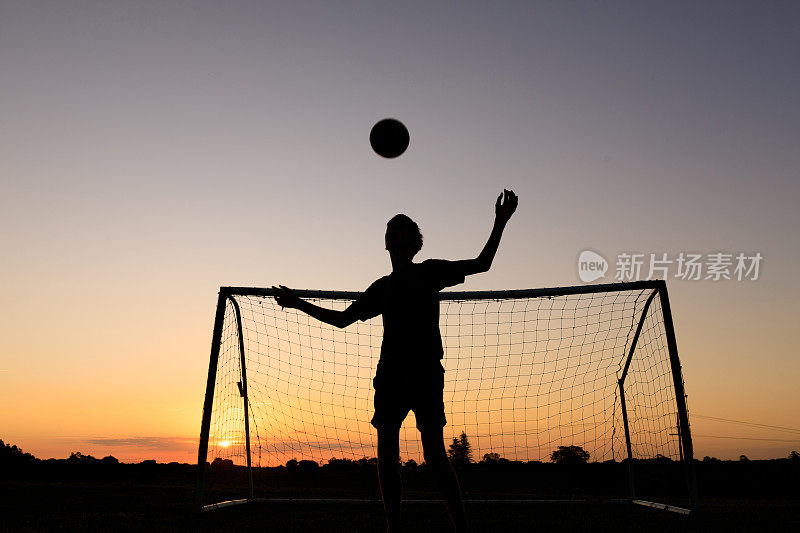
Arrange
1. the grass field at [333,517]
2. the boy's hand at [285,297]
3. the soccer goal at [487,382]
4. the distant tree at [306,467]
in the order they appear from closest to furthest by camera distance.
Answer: the boy's hand at [285,297]
the grass field at [333,517]
the soccer goal at [487,382]
the distant tree at [306,467]

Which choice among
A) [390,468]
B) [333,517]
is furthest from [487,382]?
[390,468]

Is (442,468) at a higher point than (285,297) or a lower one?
lower

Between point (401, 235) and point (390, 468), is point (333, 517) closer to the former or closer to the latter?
point (390, 468)

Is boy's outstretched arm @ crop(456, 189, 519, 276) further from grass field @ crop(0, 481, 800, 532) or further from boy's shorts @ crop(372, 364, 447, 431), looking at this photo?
grass field @ crop(0, 481, 800, 532)

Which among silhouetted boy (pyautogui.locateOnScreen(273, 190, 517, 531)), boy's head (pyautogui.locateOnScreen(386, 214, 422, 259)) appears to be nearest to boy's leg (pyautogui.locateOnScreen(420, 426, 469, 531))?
silhouetted boy (pyautogui.locateOnScreen(273, 190, 517, 531))

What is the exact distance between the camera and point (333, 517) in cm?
671

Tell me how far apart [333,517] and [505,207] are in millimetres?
4330

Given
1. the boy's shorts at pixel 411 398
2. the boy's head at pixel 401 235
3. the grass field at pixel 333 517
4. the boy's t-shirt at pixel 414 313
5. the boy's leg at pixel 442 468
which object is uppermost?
the boy's head at pixel 401 235

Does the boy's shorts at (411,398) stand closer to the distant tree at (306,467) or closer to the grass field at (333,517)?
the grass field at (333,517)

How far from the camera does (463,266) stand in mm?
3646

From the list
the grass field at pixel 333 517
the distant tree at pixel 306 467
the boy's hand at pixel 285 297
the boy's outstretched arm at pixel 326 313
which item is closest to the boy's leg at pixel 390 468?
the boy's outstretched arm at pixel 326 313

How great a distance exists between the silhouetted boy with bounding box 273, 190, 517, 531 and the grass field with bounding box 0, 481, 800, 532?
7.70 ft

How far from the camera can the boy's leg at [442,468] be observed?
3.46 meters

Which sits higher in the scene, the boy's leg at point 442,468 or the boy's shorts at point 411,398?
the boy's shorts at point 411,398
